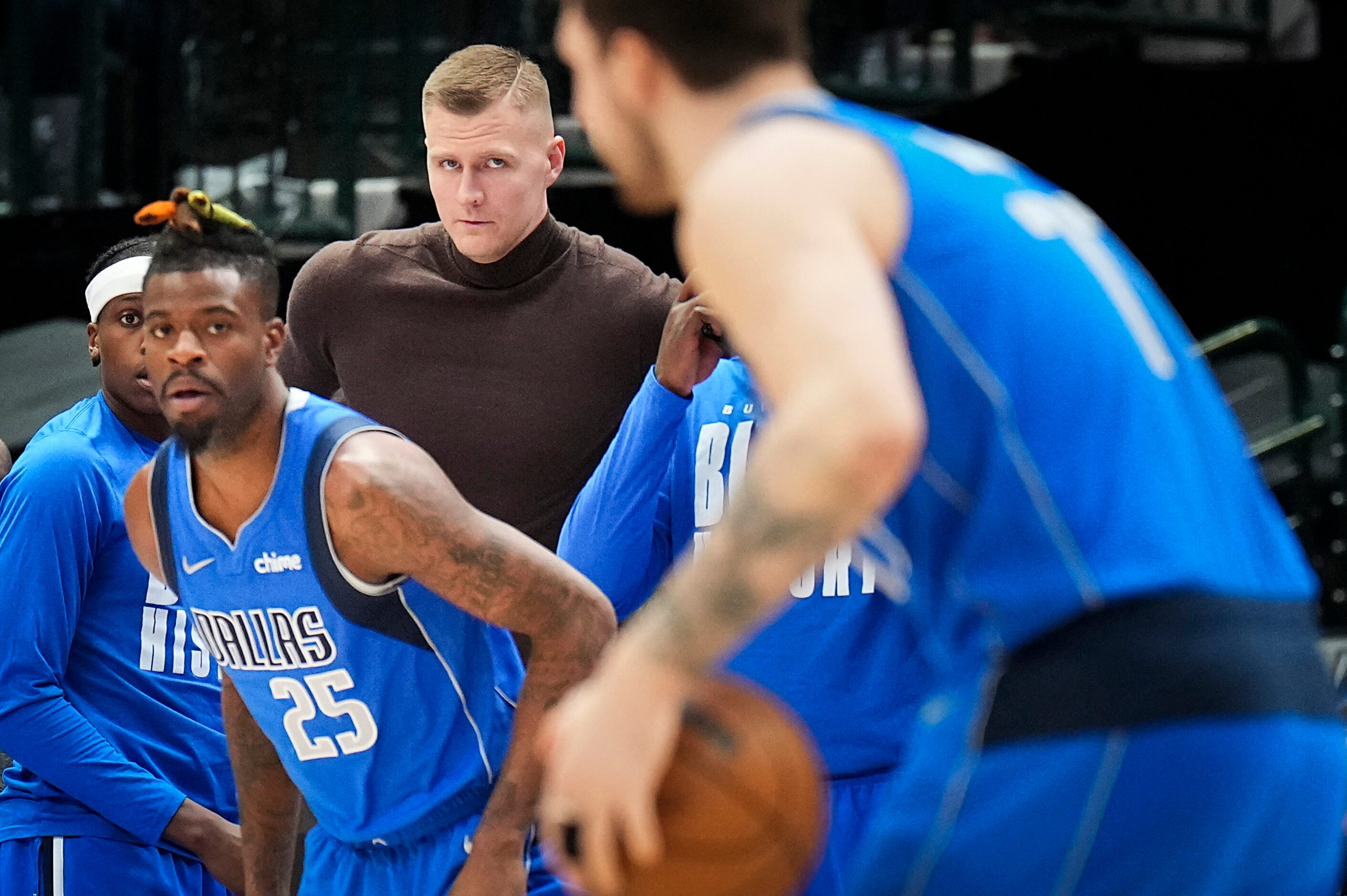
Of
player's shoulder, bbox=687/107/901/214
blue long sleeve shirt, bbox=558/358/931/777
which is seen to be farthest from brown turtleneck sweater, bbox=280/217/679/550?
player's shoulder, bbox=687/107/901/214

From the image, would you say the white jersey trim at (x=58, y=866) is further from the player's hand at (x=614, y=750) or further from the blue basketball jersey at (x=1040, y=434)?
the blue basketball jersey at (x=1040, y=434)

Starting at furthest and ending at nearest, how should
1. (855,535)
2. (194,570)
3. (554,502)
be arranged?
1. (554,502)
2. (194,570)
3. (855,535)

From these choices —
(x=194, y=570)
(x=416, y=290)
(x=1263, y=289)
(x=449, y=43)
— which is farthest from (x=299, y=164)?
(x=194, y=570)

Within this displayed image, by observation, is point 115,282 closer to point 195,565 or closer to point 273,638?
point 195,565

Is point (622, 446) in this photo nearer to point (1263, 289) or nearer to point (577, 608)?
point (577, 608)

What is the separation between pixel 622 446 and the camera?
3.79 m

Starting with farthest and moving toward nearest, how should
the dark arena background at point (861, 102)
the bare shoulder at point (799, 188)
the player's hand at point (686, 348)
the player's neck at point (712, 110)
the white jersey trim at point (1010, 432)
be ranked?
the dark arena background at point (861, 102) → the player's hand at point (686, 348) → the player's neck at point (712, 110) → the white jersey trim at point (1010, 432) → the bare shoulder at point (799, 188)

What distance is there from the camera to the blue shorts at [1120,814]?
174 centimetres

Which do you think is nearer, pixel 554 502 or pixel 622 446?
pixel 622 446

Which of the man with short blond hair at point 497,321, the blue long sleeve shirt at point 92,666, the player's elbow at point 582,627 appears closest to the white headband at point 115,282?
the blue long sleeve shirt at point 92,666

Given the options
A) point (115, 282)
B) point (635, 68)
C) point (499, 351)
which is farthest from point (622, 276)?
point (635, 68)

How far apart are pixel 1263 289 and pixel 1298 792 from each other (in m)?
6.82

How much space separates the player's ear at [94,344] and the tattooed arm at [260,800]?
3.64ft

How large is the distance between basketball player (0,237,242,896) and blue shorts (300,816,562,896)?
0.69 m
